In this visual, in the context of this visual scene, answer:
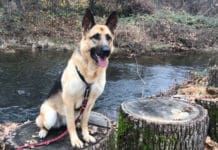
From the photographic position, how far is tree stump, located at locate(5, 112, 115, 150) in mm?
4375

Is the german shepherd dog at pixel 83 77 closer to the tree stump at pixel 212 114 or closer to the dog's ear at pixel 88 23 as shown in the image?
the dog's ear at pixel 88 23

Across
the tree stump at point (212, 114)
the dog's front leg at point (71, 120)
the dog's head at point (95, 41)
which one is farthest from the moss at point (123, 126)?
the tree stump at point (212, 114)

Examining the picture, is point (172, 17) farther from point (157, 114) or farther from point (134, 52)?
point (157, 114)

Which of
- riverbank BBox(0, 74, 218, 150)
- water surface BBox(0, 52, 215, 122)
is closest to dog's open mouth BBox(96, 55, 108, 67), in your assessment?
riverbank BBox(0, 74, 218, 150)

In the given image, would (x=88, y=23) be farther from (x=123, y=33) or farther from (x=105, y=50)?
(x=123, y=33)

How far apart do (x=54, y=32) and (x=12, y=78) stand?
6317 mm

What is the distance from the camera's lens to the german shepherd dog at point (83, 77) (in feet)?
13.5

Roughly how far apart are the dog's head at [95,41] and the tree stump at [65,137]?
3.07ft

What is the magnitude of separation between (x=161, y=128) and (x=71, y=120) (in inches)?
46.1

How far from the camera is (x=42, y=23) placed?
1819 centimetres

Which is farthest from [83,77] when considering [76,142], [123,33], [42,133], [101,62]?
[123,33]

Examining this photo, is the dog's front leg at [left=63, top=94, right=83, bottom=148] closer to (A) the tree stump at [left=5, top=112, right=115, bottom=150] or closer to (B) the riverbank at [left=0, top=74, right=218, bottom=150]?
(A) the tree stump at [left=5, top=112, right=115, bottom=150]

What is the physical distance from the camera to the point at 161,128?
4.84m

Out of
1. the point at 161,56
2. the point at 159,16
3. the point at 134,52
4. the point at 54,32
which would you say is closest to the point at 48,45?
the point at 54,32
